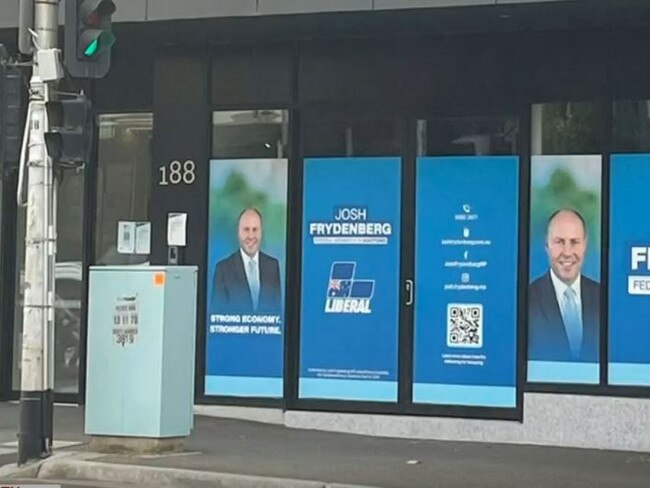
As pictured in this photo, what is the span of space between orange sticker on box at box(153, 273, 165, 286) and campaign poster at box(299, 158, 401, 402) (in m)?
3.01

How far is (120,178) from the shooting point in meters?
16.1

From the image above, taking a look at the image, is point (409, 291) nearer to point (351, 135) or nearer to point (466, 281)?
point (466, 281)

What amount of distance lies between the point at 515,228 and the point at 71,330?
5707mm

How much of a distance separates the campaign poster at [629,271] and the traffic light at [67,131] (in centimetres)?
524

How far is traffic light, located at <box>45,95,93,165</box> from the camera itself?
37.3ft

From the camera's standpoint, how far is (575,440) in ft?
43.5

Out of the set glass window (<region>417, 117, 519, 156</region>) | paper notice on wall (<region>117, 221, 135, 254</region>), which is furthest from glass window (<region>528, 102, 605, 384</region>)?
paper notice on wall (<region>117, 221, 135, 254</region>)

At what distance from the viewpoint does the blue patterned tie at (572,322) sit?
13.4 meters

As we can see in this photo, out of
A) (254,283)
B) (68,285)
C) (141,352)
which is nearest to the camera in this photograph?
(141,352)

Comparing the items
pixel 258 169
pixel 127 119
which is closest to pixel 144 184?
pixel 127 119

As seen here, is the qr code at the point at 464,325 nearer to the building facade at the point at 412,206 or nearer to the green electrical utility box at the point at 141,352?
the building facade at the point at 412,206

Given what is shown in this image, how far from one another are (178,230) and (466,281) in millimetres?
3313

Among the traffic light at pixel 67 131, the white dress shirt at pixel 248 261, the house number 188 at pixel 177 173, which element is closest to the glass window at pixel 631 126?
the white dress shirt at pixel 248 261

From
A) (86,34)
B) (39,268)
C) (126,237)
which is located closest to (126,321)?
(39,268)
